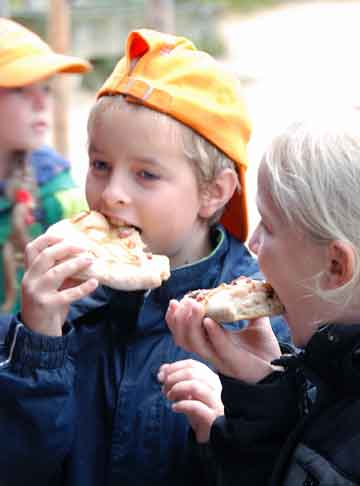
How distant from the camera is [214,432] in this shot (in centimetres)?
221

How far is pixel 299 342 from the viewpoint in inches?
83.6

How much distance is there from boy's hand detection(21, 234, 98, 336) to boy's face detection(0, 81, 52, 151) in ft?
6.44

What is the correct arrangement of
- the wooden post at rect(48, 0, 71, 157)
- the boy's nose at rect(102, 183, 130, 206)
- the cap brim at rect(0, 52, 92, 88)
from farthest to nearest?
the wooden post at rect(48, 0, 71, 157)
the cap brim at rect(0, 52, 92, 88)
the boy's nose at rect(102, 183, 130, 206)

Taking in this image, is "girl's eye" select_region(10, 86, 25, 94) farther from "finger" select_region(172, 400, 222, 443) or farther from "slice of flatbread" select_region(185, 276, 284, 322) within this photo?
"finger" select_region(172, 400, 222, 443)

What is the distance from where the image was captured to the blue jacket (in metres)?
2.35

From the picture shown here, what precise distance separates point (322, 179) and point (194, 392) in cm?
70

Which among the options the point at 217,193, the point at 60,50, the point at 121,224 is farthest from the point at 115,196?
the point at 60,50

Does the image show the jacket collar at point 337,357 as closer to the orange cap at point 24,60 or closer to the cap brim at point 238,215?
the cap brim at point 238,215

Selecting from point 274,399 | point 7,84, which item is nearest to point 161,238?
point 274,399

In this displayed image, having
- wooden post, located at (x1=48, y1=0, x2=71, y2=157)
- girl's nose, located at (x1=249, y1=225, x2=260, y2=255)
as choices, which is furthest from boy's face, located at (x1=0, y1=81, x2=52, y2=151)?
wooden post, located at (x1=48, y1=0, x2=71, y2=157)

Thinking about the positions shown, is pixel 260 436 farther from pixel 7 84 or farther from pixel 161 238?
pixel 7 84

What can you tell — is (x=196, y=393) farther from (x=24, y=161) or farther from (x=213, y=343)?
(x=24, y=161)

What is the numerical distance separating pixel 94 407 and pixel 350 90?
1473 centimetres

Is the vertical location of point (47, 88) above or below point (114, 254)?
below
